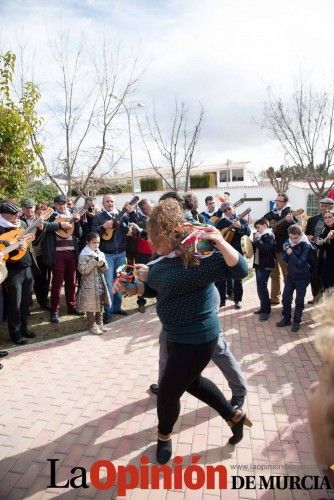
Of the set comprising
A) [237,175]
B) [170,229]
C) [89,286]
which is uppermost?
[237,175]

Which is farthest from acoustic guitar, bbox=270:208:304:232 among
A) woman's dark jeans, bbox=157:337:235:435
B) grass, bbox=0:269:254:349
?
woman's dark jeans, bbox=157:337:235:435

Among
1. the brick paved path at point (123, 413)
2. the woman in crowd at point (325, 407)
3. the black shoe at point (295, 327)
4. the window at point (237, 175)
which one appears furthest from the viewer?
the window at point (237, 175)

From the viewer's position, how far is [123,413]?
11.7ft

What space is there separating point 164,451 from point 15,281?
349 cm

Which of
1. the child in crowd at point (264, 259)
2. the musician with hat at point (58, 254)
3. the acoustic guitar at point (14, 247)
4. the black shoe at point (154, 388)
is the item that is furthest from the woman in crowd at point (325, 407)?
the musician with hat at point (58, 254)

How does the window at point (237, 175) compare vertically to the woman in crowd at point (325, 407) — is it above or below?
above

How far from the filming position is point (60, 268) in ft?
20.4

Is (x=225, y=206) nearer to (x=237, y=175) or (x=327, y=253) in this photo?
(x=327, y=253)

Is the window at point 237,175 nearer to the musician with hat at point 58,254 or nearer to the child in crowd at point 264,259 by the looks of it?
the child in crowd at point 264,259

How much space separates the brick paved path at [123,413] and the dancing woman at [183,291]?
28.9 inches

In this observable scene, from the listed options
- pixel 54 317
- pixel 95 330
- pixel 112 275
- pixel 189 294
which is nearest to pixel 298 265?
pixel 112 275

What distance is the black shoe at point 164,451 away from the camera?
2871 mm

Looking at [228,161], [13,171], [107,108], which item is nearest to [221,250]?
[13,171]

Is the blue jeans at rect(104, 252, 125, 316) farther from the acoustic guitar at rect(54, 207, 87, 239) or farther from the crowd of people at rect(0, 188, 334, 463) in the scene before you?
the acoustic guitar at rect(54, 207, 87, 239)
